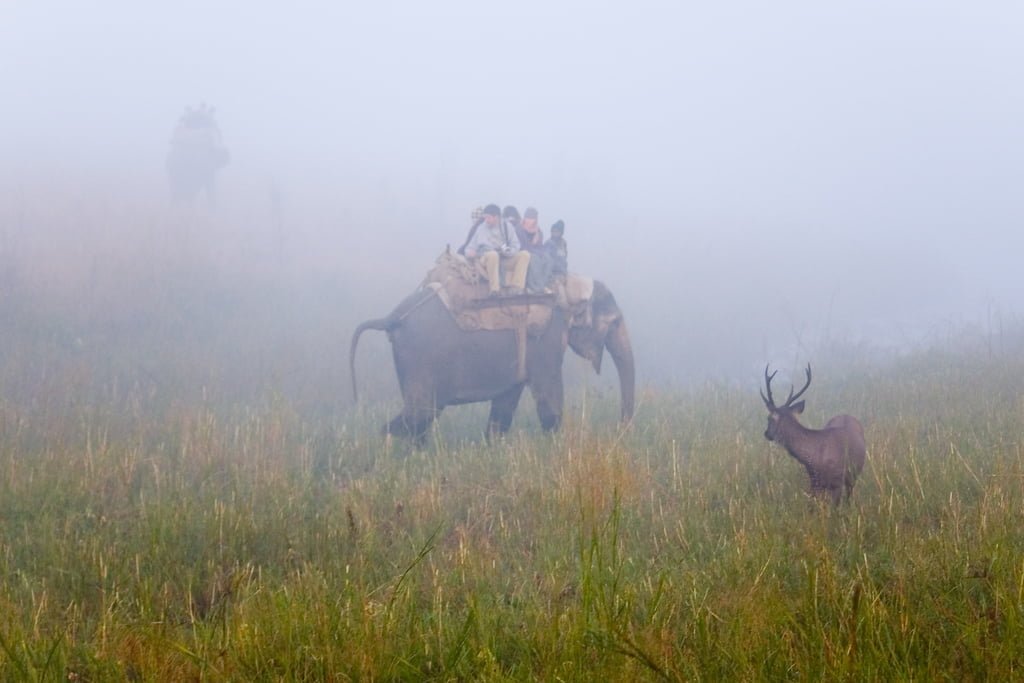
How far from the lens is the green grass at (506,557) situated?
104 inches

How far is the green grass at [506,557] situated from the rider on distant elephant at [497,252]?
1470 millimetres

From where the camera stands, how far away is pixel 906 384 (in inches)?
419

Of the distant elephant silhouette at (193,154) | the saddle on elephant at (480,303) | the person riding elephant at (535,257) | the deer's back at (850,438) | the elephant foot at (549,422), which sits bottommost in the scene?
the elephant foot at (549,422)

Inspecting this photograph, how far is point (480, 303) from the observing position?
26.9 ft

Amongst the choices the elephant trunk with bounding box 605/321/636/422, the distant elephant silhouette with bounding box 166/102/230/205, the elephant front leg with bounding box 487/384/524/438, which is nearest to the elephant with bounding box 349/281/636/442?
the elephant front leg with bounding box 487/384/524/438

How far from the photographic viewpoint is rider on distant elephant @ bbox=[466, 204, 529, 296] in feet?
26.8

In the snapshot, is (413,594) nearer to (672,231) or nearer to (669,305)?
(669,305)

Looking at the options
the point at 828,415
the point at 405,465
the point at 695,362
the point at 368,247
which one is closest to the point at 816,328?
the point at 695,362

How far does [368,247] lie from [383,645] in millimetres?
23653

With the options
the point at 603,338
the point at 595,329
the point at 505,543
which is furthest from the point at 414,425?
the point at 505,543

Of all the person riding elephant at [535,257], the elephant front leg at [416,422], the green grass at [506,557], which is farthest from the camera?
the person riding elephant at [535,257]

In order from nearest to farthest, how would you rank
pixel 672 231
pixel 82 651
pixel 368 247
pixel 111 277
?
pixel 82 651, pixel 111 277, pixel 368 247, pixel 672 231

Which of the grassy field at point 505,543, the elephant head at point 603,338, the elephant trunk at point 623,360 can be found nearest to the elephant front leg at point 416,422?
the grassy field at point 505,543

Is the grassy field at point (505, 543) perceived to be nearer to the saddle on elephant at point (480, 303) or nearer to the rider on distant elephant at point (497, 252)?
the saddle on elephant at point (480, 303)
